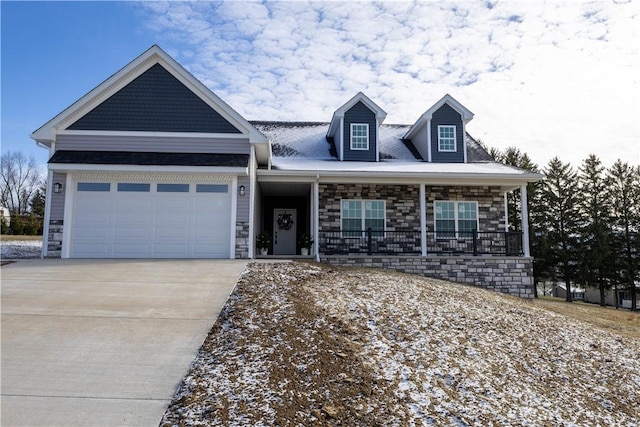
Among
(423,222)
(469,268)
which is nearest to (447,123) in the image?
(423,222)

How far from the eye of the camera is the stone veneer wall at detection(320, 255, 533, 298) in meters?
12.6

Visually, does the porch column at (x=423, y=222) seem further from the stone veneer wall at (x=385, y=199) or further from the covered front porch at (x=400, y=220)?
the stone veneer wall at (x=385, y=199)

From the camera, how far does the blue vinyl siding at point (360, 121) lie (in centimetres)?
1549

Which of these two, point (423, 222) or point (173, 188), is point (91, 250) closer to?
point (173, 188)

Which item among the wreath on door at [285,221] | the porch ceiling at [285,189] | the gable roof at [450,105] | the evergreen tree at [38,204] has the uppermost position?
the gable roof at [450,105]

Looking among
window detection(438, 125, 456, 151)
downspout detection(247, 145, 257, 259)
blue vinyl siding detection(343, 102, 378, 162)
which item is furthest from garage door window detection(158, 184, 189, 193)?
window detection(438, 125, 456, 151)

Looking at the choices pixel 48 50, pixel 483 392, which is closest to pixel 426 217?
pixel 483 392

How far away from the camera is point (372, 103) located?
1553cm

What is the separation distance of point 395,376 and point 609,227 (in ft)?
88.8

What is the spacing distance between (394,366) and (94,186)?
10470 millimetres

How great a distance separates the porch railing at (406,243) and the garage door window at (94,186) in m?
6.54

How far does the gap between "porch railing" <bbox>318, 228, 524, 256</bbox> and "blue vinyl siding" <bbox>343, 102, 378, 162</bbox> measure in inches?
119

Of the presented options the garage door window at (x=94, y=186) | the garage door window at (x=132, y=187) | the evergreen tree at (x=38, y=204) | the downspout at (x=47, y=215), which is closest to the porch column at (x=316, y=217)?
the garage door window at (x=132, y=187)

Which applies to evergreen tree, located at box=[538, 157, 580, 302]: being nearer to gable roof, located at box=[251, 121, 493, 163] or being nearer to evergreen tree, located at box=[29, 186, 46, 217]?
gable roof, located at box=[251, 121, 493, 163]
